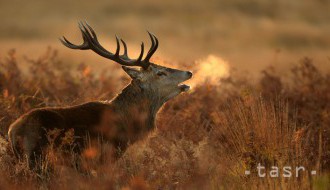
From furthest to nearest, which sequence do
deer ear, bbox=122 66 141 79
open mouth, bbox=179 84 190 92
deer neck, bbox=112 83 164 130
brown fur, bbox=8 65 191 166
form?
open mouth, bbox=179 84 190 92 < deer ear, bbox=122 66 141 79 < deer neck, bbox=112 83 164 130 < brown fur, bbox=8 65 191 166

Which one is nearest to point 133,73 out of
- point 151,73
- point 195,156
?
point 151,73

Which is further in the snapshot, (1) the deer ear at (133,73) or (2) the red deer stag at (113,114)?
(1) the deer ear at (133,73)

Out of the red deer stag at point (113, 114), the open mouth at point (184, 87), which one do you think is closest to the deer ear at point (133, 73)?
the red deer stag at point (113, 114)

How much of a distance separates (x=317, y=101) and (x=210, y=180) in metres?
6.78

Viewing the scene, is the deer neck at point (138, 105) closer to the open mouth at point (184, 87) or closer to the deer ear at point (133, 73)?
the deer ear at point (133, 73)

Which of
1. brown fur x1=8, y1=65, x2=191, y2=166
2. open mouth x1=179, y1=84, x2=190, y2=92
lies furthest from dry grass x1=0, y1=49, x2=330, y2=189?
open mouth x1=179, y1=84, x2=190, y2=92

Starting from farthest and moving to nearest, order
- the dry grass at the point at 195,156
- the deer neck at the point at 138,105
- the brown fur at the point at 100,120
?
the deer neck at the point at 138,105 → the brown fur at the point at 100,120 → the dry grass at the point at 195,156

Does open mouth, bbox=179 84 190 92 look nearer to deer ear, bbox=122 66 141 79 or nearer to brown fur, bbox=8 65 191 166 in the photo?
brown fur, bbox=8 65 191 166

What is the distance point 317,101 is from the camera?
15.2 m

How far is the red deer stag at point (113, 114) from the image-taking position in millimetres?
8906

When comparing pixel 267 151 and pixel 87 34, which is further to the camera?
pixel 87 34

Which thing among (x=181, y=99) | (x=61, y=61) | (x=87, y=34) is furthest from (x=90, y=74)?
(x=87, y=34)

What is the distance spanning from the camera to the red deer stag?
891 centimetres

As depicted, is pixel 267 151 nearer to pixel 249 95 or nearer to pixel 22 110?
pixel 249 95
